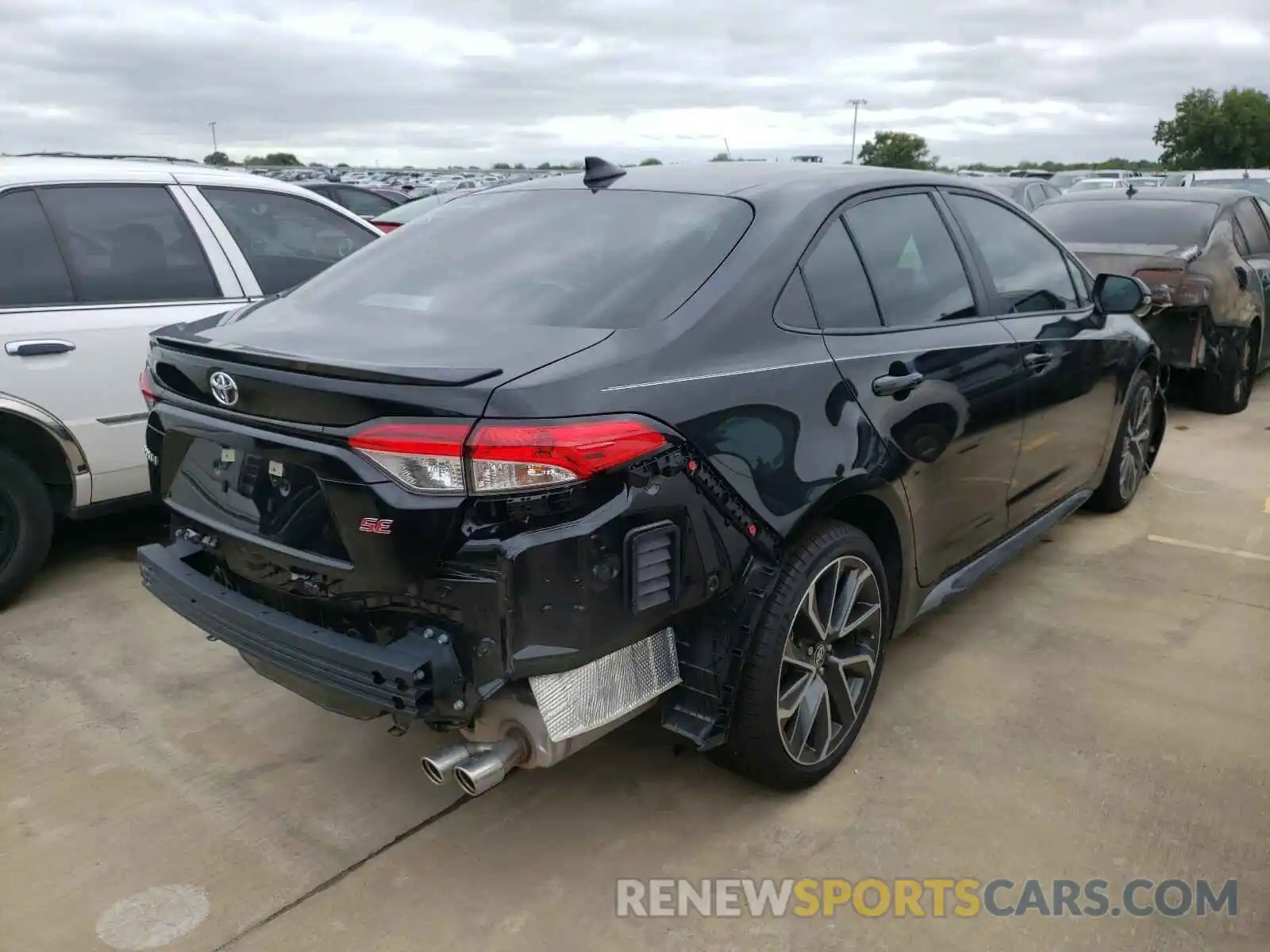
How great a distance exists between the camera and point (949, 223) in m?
3.54

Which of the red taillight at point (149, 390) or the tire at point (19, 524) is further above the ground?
the red taillight at point (149, 390)

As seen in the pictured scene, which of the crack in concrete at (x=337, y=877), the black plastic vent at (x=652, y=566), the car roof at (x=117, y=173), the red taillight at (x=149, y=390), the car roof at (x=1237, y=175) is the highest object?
the car roof at (x=1237, y=175)

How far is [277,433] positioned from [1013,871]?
6.89 feet

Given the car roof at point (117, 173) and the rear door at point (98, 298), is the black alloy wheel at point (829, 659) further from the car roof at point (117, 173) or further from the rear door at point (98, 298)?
the car roof at point (117, 173)

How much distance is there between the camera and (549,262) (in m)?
2.80

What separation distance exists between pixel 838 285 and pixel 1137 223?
18.5 feet

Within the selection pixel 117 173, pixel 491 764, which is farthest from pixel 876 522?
pixel 117 173

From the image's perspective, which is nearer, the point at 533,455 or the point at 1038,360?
the point at 533,455

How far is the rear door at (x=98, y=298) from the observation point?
3967mm

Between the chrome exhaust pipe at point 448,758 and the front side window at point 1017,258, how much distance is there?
247cm

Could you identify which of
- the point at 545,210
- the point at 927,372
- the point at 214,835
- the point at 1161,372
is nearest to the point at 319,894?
the point at 214,835

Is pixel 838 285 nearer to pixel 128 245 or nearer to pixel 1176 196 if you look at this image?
pixel 128 245

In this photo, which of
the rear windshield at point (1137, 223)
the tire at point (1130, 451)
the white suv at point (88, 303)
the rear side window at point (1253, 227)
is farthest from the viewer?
the rear side window at point (1253, 227)

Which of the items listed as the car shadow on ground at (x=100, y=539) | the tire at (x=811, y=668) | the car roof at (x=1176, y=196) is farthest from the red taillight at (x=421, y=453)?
the car roof at (x=1176, y=196)
